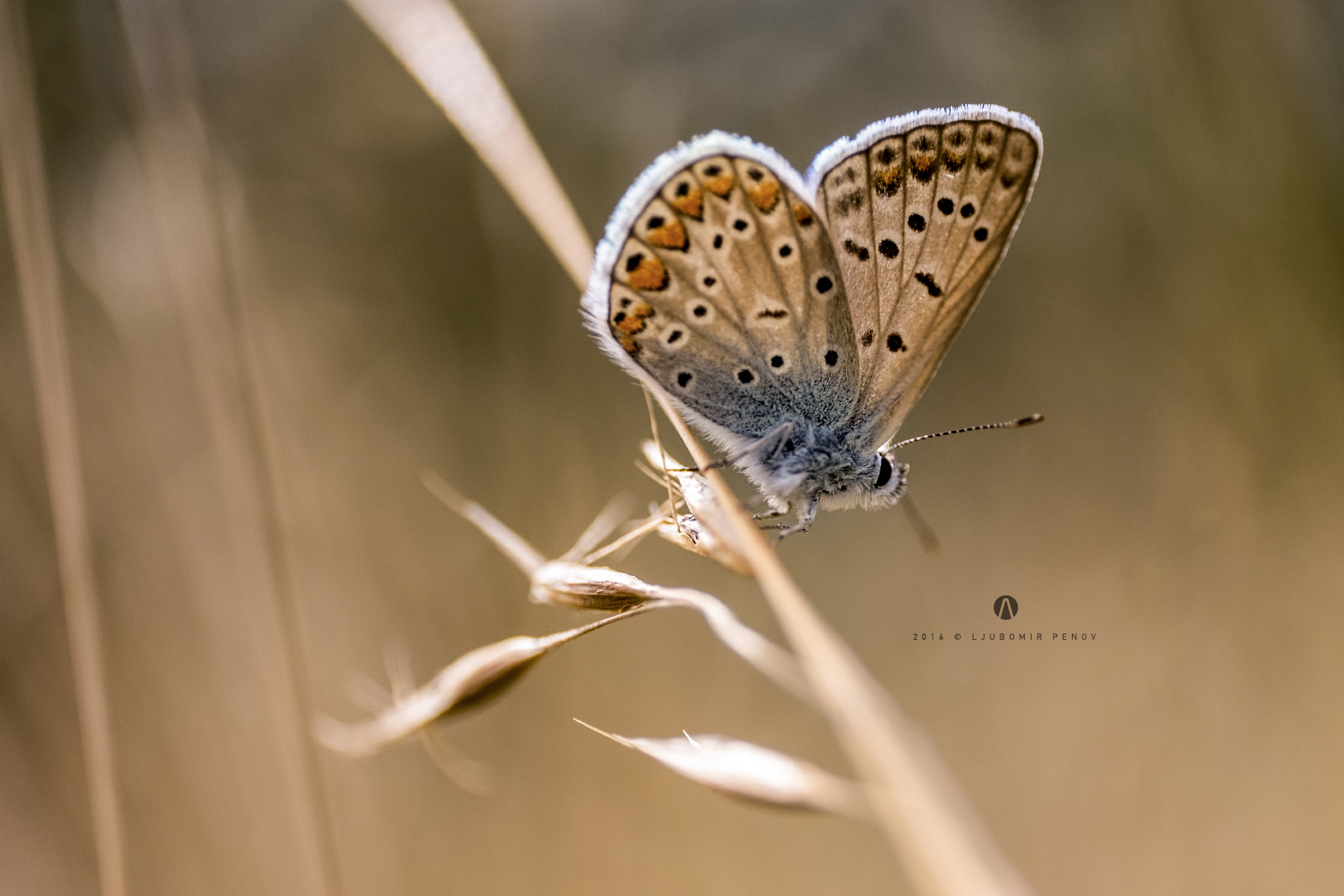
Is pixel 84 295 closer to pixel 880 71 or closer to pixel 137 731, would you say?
pixel 137 731

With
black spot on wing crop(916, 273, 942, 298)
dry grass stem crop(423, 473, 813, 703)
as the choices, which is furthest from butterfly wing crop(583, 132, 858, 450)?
dry grass stem crop(423, 473, 813, 703)

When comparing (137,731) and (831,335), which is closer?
(831,335)

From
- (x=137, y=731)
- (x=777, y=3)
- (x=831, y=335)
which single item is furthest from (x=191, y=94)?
(x=777, y=3)

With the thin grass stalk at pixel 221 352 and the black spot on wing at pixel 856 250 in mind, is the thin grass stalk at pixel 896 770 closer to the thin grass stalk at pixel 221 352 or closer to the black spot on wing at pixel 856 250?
the thin grass stalk at pixel 221 352

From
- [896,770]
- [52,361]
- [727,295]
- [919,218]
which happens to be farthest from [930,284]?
[52,361]

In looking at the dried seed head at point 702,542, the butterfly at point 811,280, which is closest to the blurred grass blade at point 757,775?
the dried seed head at point 702,542

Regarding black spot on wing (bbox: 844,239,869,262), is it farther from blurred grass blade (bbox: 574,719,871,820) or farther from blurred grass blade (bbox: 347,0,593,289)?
blurred grass blade (bbox: 574,719,871,820)

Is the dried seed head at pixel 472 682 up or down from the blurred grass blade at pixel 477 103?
down
